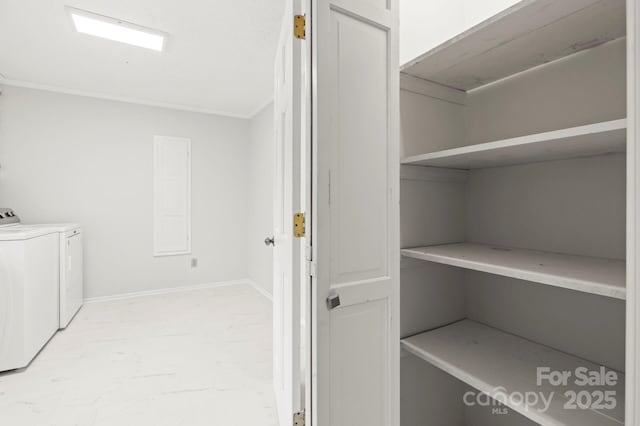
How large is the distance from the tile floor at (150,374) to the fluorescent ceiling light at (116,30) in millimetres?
2610

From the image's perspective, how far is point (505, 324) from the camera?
4.60 feet

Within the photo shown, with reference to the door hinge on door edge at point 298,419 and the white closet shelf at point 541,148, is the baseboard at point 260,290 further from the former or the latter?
the white closet shelf at point 541,148

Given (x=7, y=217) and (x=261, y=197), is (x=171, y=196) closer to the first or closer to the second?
(x=261, y=197)

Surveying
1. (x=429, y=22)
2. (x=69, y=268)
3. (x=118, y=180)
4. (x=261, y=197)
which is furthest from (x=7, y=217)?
(x=429, y=22)

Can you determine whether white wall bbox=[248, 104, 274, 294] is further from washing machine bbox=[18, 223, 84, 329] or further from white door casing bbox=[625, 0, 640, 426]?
white door casing bbox=[625, 0, 640, 426]

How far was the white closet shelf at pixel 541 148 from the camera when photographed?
79cm

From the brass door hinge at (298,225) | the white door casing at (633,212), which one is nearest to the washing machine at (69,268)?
the brass door hinge at (298,225)

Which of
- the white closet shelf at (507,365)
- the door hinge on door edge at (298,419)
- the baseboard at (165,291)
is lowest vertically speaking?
the baseboard at (165,291)

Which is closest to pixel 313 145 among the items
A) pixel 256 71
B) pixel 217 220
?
pixel 256 71

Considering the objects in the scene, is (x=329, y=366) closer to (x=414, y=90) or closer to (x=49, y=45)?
(x=414, y=90)

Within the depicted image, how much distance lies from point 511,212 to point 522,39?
2.28ft

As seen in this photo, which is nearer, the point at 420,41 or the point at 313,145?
the point at 313,145

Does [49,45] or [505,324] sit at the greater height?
[49,45]

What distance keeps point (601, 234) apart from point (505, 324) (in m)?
0.55
